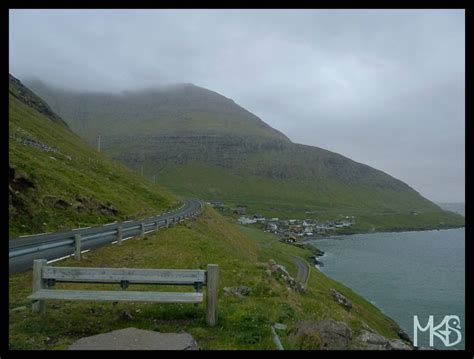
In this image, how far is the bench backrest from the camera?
32.9ft

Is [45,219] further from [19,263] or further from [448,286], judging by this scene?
[448,286]

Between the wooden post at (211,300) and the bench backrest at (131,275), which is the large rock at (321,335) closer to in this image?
the wooden post at (211,300)

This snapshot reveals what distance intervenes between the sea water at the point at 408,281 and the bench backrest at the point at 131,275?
40.8 meters

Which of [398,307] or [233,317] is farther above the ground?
[233,317]

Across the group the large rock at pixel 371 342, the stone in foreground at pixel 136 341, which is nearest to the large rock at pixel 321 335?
the large rock at pixel 371 342

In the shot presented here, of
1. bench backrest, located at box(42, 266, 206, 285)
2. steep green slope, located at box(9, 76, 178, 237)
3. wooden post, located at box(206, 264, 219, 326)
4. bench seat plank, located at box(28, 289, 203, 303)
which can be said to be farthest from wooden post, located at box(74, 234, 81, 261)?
steep green slope, located at box(9, 76, 178, 237)

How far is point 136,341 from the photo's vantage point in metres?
8.27

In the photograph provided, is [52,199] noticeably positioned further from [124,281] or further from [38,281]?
[124,281]

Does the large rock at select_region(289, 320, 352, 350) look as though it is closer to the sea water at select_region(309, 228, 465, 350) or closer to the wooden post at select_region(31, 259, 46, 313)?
the wooden post at select_region(31, 259, 46, 313)

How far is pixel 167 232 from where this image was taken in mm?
31219

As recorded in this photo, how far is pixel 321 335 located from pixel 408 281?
7466 centimetres

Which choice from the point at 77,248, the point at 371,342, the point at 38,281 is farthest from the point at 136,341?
the point at 77,248

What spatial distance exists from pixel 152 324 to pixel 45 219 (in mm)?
24841
